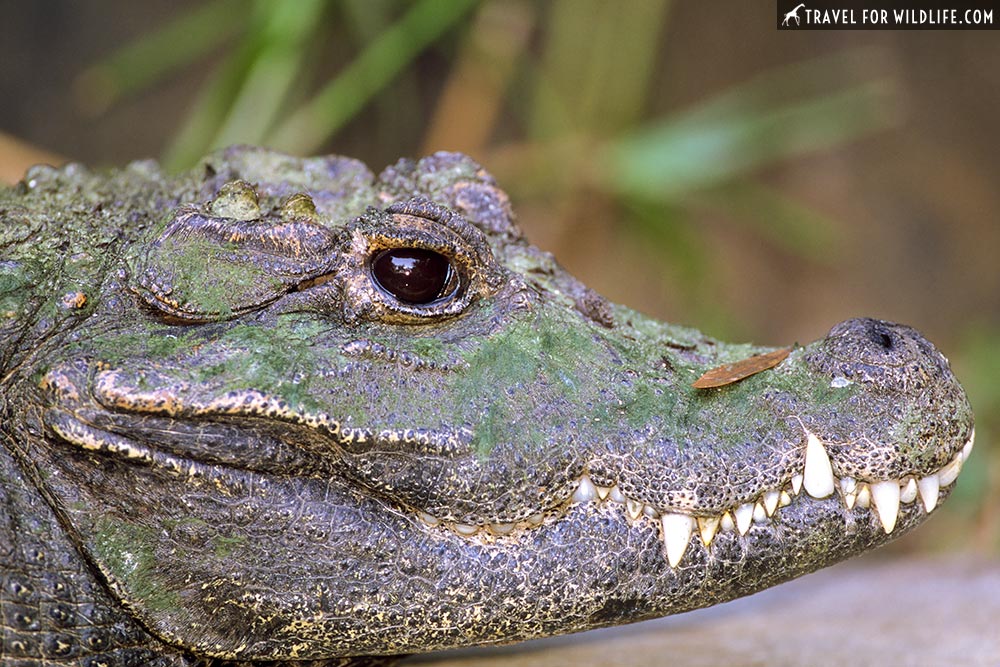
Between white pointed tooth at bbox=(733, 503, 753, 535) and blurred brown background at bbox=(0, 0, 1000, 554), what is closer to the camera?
white pointed tooth at bbox=(733, 503, 753, 535)

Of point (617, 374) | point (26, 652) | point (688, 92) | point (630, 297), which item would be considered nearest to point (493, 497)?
point (617, 374)

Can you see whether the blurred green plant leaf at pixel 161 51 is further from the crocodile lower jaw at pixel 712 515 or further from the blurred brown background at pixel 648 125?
the crocodile lower jaw at pixel 712 515

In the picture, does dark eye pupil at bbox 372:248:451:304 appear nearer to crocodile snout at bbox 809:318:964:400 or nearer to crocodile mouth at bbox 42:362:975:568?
crocodile mouth at bbox 42:362:975:568

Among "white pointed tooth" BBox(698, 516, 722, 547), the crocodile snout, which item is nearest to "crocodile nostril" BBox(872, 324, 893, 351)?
the crocodile snout

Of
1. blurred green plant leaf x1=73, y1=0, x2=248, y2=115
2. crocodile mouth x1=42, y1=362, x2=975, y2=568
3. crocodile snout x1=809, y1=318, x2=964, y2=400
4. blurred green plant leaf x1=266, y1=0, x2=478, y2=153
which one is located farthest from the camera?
blurred green plant leaf x1=266, y1=0, x2=478, y2=153

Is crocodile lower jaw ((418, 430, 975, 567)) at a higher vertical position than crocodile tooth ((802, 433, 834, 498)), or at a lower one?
lower

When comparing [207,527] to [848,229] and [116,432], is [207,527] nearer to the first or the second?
[116,432]
